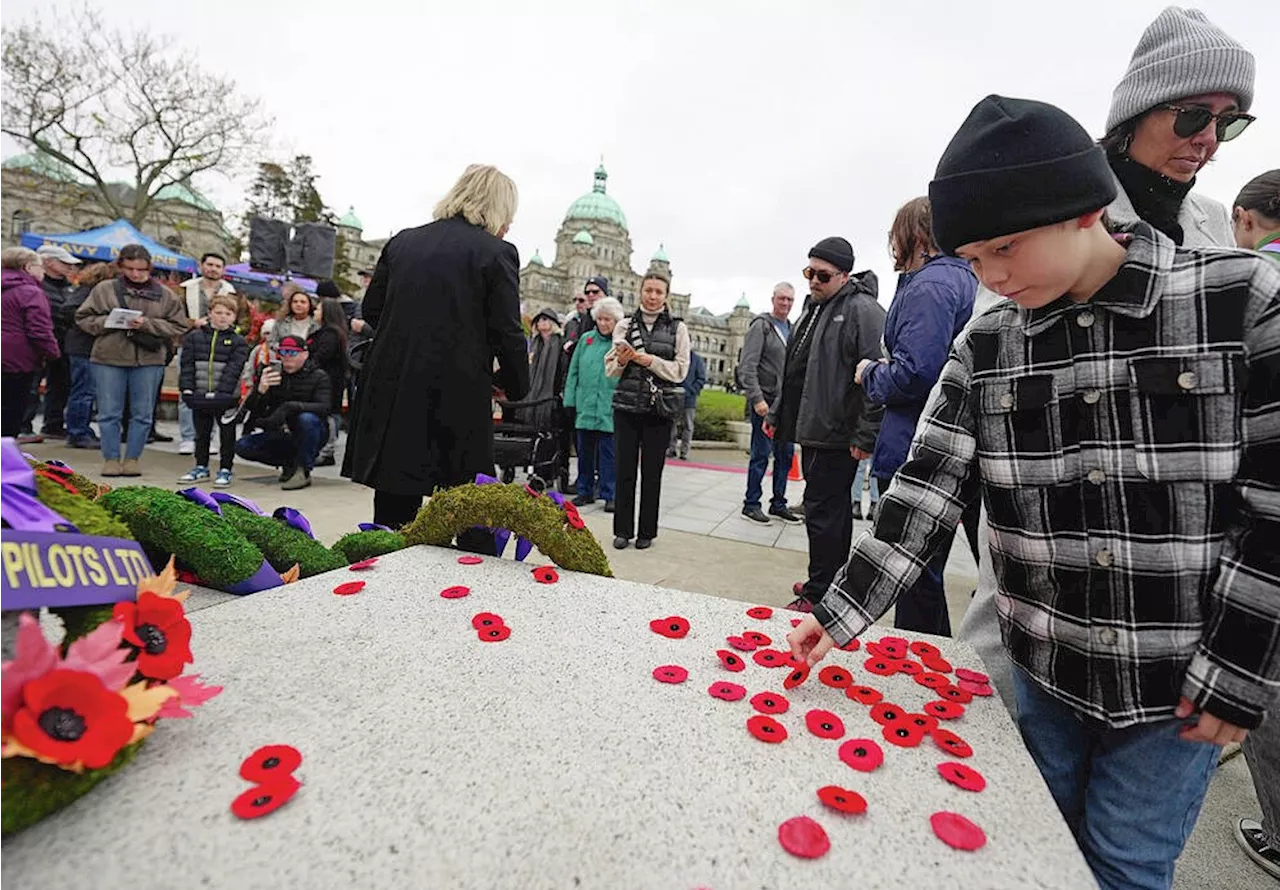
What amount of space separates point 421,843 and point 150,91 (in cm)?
2682

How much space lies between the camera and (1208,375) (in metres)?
1.06

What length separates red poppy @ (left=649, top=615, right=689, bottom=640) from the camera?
147cm

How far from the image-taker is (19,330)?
19.2 ft

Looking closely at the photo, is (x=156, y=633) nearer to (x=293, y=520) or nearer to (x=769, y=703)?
(x=769, y=703)

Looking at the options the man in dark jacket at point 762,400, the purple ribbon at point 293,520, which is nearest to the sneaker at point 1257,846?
the purple ribbon at point 293,520

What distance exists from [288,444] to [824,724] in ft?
19.8

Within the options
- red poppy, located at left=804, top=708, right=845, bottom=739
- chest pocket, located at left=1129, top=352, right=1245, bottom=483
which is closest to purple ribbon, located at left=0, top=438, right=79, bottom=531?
red poppy, located at left=804, top=708, right=845, bottom=739

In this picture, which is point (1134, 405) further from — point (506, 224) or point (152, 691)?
point (506, 224)

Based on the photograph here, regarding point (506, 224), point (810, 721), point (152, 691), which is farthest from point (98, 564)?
point (506, 224)

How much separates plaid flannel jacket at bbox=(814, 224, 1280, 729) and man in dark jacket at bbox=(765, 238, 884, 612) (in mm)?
1969

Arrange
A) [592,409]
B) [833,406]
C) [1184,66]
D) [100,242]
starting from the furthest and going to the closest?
1. [100,242]
2. [592,409]
3. [833,406]
4. [1184,66]

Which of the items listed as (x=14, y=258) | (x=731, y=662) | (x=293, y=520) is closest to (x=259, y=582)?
(x=293, y=520)

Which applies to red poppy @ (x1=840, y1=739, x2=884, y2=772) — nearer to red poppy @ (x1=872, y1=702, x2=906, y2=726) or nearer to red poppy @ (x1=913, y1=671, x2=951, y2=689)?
red poppy @ (x1=872, y1=702, x2=906, y2=726)

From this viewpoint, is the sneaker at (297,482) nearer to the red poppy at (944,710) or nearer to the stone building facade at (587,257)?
the red poppy at (944,710)
